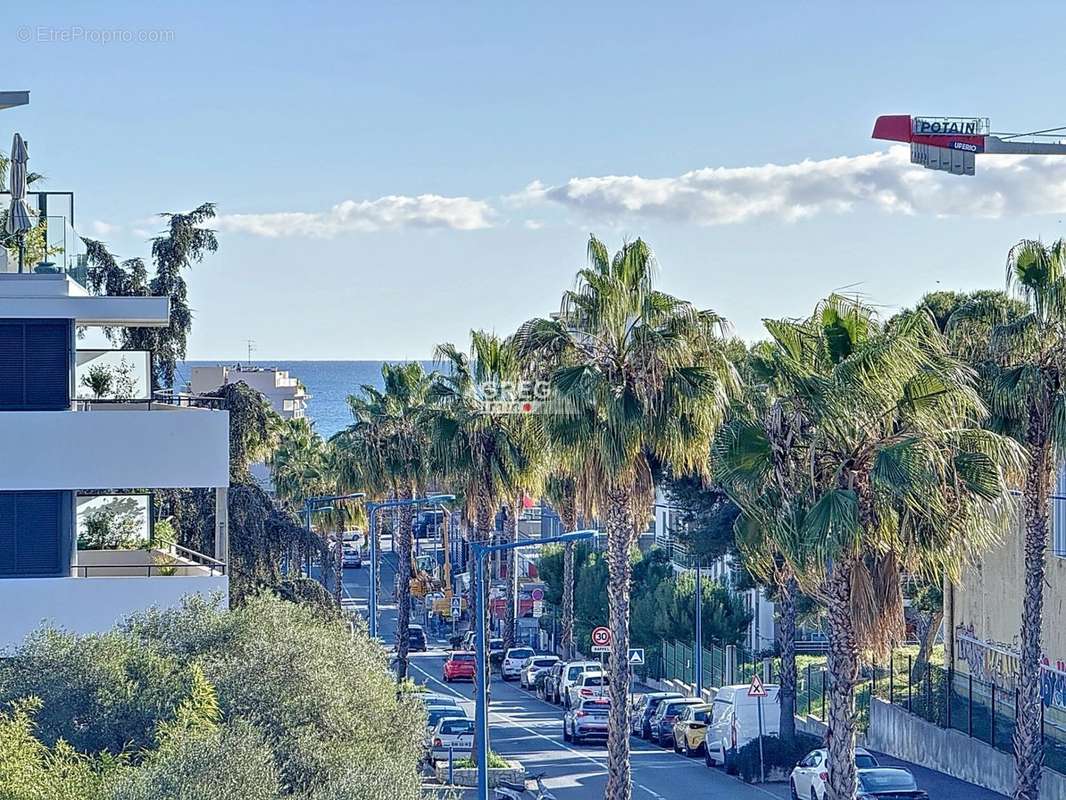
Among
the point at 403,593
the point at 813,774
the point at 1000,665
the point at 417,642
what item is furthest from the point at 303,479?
the point at 813,774

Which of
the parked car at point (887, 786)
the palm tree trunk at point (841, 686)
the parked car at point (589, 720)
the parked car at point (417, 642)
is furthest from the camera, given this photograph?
the parked car at point (417, 642)

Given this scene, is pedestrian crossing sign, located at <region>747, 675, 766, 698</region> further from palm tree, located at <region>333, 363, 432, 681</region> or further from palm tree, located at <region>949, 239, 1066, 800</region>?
palm tree, located at <region>333, 363, 432, 681</region>

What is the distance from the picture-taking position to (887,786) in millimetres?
29078

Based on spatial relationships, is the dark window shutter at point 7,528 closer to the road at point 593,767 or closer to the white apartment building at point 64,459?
the white apartment building at point 64,459

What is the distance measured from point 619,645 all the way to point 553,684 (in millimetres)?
28462

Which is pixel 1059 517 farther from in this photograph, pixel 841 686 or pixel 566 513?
pixel 841 686

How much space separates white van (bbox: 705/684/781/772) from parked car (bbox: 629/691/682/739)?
222 inches

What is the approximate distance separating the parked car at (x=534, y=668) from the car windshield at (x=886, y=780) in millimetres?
28048

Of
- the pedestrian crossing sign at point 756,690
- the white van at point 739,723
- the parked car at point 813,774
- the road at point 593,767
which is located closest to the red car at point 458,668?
the road at point 593,767

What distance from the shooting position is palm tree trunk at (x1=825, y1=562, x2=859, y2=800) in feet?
66.9

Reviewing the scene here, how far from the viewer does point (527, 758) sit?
40531 millimetres

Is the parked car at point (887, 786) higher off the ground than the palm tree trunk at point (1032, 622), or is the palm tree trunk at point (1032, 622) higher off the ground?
the palm tree trunk at point (1032, 622)

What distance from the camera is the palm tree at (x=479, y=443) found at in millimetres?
42062

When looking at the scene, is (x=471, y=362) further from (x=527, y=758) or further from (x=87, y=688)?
(x=87, y=688)
